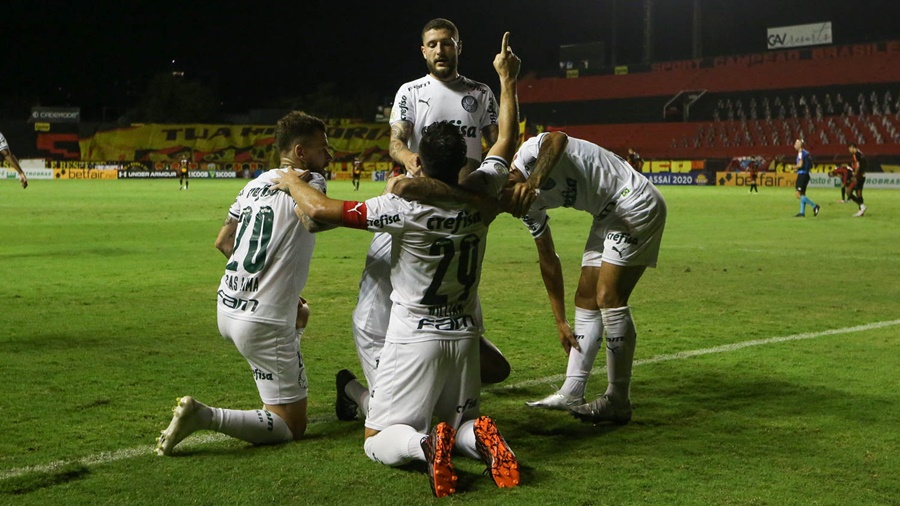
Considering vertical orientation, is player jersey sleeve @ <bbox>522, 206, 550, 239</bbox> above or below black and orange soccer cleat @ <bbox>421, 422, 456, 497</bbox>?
above

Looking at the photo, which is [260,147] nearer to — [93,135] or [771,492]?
[93,135]

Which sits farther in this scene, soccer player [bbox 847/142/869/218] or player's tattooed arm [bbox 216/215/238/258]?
soccer player [bbox 847/142/869/218]

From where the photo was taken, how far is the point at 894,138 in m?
54.6

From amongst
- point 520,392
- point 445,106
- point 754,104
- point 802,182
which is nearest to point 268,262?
point 445,106

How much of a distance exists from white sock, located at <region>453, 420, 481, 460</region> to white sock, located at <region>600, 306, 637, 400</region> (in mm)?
1270

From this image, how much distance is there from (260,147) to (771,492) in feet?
250

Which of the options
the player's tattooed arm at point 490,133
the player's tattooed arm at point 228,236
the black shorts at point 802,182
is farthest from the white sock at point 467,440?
the black shorts at point 802,182

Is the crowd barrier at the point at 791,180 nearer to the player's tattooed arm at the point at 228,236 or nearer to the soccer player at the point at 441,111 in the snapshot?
the soccer player at the point at 441,111

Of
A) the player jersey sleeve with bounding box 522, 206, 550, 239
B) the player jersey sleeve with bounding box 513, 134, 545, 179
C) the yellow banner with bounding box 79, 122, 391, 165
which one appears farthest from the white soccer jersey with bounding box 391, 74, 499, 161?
the yellow banner with bounding box 79, 122, 391, 165

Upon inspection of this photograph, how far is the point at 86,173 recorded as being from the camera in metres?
60.8

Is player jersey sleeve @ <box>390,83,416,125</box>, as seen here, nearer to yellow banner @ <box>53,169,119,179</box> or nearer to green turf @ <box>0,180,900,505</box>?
green turf @ <box>0,180,900,505</box>

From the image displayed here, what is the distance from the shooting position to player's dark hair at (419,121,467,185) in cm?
454

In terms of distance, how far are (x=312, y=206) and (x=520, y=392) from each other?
2424 millimetres

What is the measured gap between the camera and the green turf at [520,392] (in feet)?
14.5
